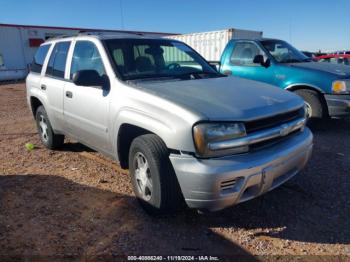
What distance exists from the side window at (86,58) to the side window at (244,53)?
390cm

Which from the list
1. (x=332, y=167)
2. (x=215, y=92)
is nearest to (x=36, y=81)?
(x=215, y=92)

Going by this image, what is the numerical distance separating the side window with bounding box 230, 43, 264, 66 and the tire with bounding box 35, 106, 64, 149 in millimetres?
4040

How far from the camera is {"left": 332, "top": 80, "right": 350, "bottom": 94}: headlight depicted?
18.9 ft

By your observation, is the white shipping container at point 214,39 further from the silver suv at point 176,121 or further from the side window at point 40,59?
the silver suv at point 176,121

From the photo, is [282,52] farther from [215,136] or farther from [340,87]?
[215,136]

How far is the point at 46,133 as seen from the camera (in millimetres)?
5438

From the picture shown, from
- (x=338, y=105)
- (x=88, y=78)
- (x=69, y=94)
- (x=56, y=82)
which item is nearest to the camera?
(x=88, y=78)

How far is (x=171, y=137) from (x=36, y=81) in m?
3.48

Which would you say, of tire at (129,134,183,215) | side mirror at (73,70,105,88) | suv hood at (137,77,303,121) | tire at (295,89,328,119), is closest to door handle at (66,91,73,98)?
side mirror at (73,70,105,88)

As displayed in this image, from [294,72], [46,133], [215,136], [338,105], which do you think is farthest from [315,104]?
[46,133]

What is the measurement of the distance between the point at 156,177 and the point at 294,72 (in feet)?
14.6

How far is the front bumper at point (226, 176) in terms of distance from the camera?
8.27 feet

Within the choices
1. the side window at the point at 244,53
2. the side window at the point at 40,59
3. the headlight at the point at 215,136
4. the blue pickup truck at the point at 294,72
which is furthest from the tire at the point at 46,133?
the side window at the point at 244,53

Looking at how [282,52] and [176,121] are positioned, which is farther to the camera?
[282,52]
